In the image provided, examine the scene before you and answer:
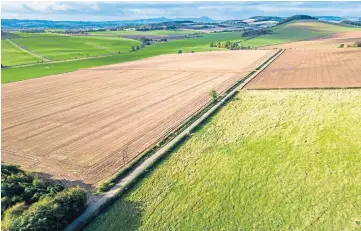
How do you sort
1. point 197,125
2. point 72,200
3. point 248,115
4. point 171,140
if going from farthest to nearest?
point 248,115
point 197,125
point 171,140
point 72,200

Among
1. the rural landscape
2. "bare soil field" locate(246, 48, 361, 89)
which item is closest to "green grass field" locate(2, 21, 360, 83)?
the rural landscape

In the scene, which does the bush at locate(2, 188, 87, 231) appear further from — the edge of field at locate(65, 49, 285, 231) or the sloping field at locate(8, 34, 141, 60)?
the sloping field at locate(8, 34, 141, 60)

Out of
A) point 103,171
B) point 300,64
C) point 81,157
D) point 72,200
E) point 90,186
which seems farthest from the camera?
point 300,64

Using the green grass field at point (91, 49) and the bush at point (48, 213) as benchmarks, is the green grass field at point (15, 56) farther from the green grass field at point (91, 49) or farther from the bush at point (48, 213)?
the bush at point (48, 213)

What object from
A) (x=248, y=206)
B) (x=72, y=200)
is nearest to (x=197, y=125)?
(x=248, y=206)

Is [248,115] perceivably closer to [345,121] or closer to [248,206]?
[345,121]

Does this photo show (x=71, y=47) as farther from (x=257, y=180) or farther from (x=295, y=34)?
(x=257, y=180)
